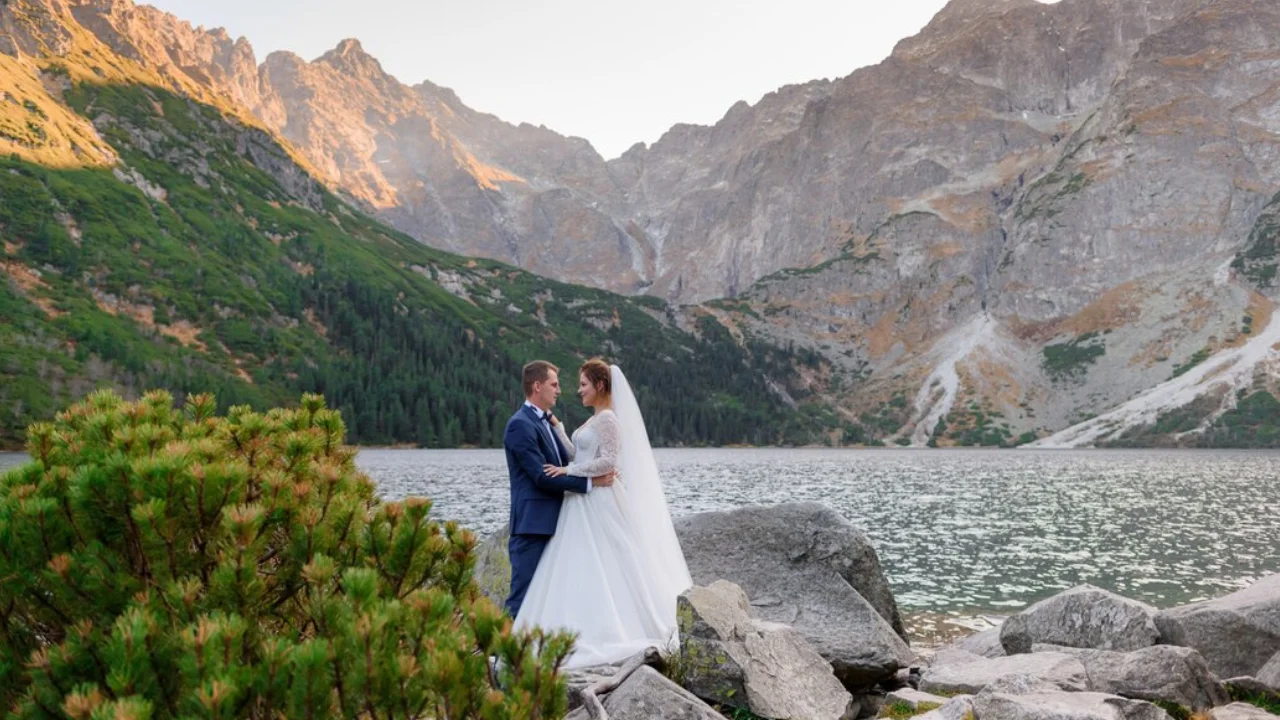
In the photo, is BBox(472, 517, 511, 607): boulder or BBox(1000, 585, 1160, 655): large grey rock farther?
BBox(472, 517, 511, 607): boulder

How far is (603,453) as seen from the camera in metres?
12.2

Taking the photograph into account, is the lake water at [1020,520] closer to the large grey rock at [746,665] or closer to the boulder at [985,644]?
the boulder at [985,644]

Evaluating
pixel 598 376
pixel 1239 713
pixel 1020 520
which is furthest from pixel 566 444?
→ pixel 1020 520

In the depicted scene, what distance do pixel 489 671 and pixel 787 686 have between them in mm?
8170

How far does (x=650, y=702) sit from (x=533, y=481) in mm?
3889

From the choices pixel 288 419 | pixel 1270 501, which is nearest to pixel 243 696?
pixel 288 419

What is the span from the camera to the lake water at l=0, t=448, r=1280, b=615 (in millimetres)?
36625

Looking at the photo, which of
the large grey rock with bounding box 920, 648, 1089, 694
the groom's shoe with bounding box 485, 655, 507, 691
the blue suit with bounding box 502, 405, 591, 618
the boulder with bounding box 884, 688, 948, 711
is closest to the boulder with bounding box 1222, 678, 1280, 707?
the large grey rock with bounding box 920, 648, 1089, 694

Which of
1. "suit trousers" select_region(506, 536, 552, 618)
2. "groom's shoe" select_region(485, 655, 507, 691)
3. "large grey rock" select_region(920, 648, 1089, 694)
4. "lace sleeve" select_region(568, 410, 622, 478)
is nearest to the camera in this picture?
"groom's shoe" select_region(485, 655, 507, 691)

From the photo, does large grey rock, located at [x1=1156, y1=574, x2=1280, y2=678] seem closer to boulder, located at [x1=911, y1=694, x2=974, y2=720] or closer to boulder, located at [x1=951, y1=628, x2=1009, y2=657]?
boulder, located at [x1=951, y1=628, x2=1009, y2=657]

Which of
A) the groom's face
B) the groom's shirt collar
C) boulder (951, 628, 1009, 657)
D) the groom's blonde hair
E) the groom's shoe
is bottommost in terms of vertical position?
boulder (951, 628, 1009, 657)

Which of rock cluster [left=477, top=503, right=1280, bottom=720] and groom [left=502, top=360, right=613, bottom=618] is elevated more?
groom [left=502, top=360, right=613, bottom=618]

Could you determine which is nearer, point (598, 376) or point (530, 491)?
point (530, 491)

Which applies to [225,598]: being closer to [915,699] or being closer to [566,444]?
[566,444]
